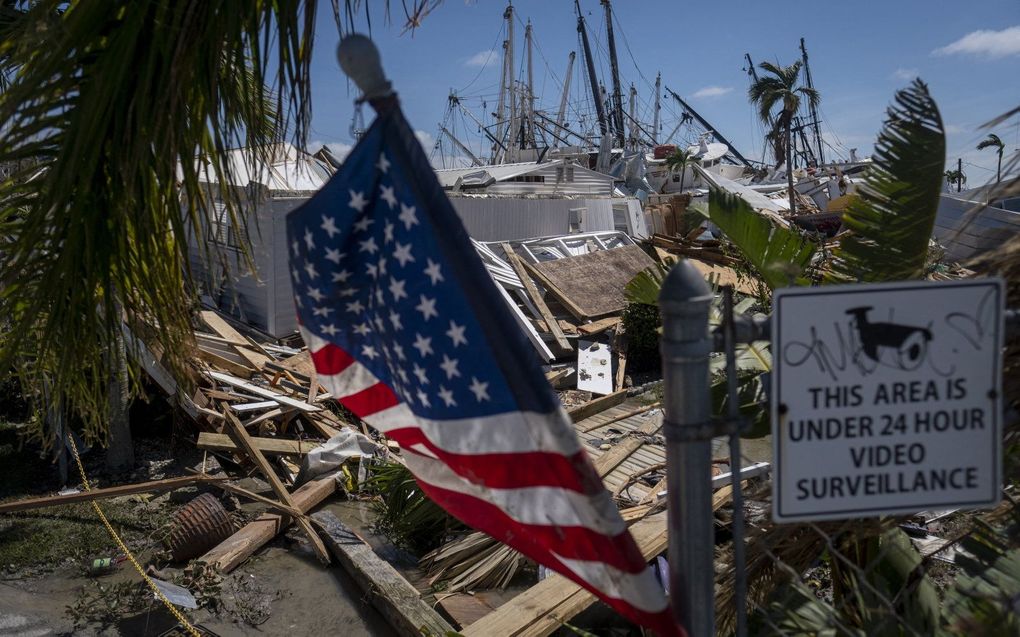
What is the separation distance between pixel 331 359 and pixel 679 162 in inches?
1599

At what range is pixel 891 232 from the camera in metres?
2.97

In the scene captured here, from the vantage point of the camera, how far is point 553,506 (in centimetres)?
172

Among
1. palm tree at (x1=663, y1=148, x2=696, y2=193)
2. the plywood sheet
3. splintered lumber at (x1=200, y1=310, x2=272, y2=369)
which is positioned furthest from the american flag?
palm tree at (x1=663, y1=148, x2=696, y2=193)

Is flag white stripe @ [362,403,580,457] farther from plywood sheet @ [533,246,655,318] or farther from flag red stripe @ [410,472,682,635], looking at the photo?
plywood sheet @ [533,246,655,318]

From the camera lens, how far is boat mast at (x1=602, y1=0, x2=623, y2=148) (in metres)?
54.6

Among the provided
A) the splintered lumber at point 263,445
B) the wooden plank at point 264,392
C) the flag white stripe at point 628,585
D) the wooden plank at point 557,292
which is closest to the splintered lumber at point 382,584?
the splintered lumber at point 263,445

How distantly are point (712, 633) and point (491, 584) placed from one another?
4.22 m

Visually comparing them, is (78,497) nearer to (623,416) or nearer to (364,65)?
(364,65)

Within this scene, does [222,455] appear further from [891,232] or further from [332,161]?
[332,161]

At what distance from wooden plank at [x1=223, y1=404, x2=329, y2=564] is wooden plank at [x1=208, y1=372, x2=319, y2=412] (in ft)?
3.08

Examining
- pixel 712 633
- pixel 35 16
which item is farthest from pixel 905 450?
pixel 35 16

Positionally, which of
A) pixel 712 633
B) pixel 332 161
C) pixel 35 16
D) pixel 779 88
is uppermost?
pixel 779 88

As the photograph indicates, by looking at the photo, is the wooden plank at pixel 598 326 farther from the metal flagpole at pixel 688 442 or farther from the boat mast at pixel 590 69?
the boat mast at pixel 590 69

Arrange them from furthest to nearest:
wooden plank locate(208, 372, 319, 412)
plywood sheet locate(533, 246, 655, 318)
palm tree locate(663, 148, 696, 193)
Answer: palm tree locate(663, 148, 696, 193) < plywood sheet locate(533, 246, 655, 318) < wooden plank locate(208, 372, 319, 412)
